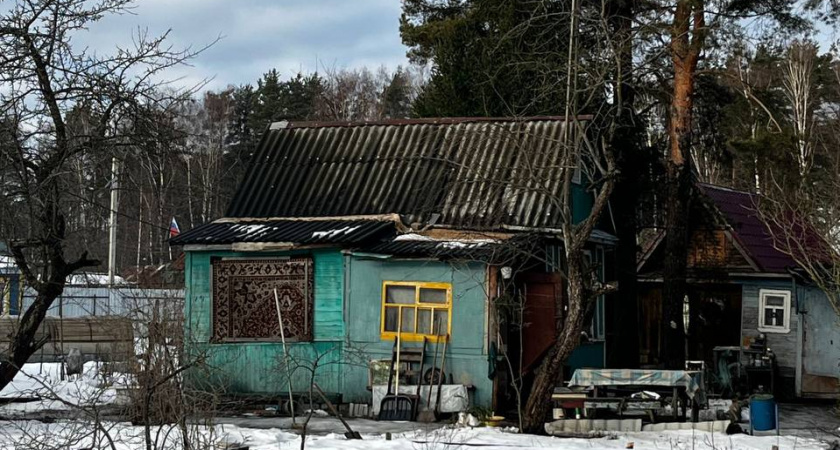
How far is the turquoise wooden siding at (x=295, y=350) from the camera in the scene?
58.0 feet

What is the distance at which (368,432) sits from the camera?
14.7 metres

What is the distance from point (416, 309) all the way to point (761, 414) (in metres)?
5.38

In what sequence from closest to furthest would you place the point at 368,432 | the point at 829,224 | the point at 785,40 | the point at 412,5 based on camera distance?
1. the point at 368,432
2. the point at 829,224
3. the point at 785,40
4. the point at 412,5

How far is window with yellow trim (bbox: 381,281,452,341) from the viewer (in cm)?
1708

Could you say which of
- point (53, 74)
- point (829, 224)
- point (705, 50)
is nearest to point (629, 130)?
point (705, 50)

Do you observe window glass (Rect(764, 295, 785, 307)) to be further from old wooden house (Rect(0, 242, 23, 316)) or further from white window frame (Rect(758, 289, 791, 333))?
old wooden house (Rect(0, 242, 23, 316))

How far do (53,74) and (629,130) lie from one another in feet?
39.7

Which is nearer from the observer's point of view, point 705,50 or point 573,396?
point 573,396

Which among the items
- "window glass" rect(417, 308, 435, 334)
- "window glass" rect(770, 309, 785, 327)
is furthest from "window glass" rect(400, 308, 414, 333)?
"window glass" rect(770, 309, 785, 327)

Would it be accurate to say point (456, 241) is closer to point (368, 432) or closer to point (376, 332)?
point (376, 332)

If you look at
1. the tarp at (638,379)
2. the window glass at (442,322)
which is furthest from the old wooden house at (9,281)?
the tarp at (638,379)

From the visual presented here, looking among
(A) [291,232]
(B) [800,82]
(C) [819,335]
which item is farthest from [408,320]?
(B) [800,82]

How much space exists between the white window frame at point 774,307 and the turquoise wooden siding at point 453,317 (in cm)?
855

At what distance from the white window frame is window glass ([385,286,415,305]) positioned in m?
8.97
